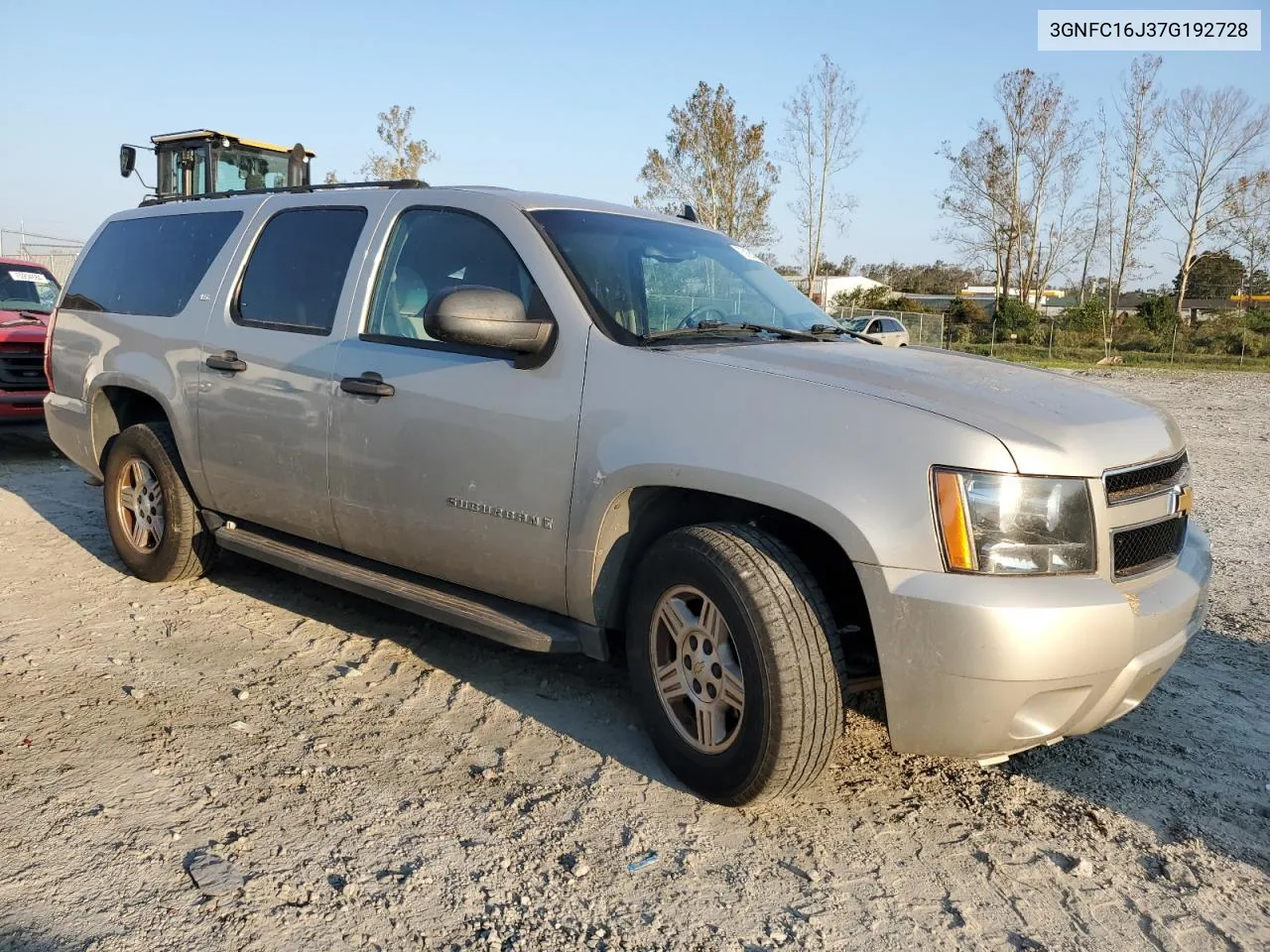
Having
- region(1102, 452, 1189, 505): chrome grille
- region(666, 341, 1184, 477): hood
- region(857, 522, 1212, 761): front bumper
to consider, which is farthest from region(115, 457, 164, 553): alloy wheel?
region(1102, 452, 1189, 505): chrome grille

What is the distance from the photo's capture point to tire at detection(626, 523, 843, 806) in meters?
2.86

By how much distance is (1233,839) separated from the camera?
9.85 feet

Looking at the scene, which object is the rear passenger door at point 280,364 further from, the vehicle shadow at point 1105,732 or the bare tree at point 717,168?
the bare tree at point 717,168

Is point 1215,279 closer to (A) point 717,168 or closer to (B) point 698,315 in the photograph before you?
(A) point 717,168

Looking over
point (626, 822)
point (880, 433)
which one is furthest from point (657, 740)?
point (880, 433)

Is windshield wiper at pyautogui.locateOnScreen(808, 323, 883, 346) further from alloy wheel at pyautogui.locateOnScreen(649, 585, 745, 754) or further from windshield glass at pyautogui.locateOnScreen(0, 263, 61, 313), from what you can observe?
windshield glass at pyautogui.locateOnScreen(0, 263, 61, 313)

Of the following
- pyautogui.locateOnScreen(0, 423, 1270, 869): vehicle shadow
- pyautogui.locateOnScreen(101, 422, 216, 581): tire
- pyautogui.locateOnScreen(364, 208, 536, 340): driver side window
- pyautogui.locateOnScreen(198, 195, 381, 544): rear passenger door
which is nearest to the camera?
pyautogui.locateOnScreen(0, 423, 1270, 869): vehicle shadow

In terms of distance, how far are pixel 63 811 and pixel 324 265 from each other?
2324mm

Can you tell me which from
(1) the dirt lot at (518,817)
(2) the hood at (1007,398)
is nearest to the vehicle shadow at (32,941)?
(1) the dirt lot at (518,817)

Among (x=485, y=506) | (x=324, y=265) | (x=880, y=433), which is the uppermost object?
(x=324, y=265)

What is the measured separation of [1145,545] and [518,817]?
1978mm

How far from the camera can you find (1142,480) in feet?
9.76

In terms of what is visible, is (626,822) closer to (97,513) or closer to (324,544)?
(324,544)

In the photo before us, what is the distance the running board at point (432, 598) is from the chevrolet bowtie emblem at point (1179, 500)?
71.3 inches
